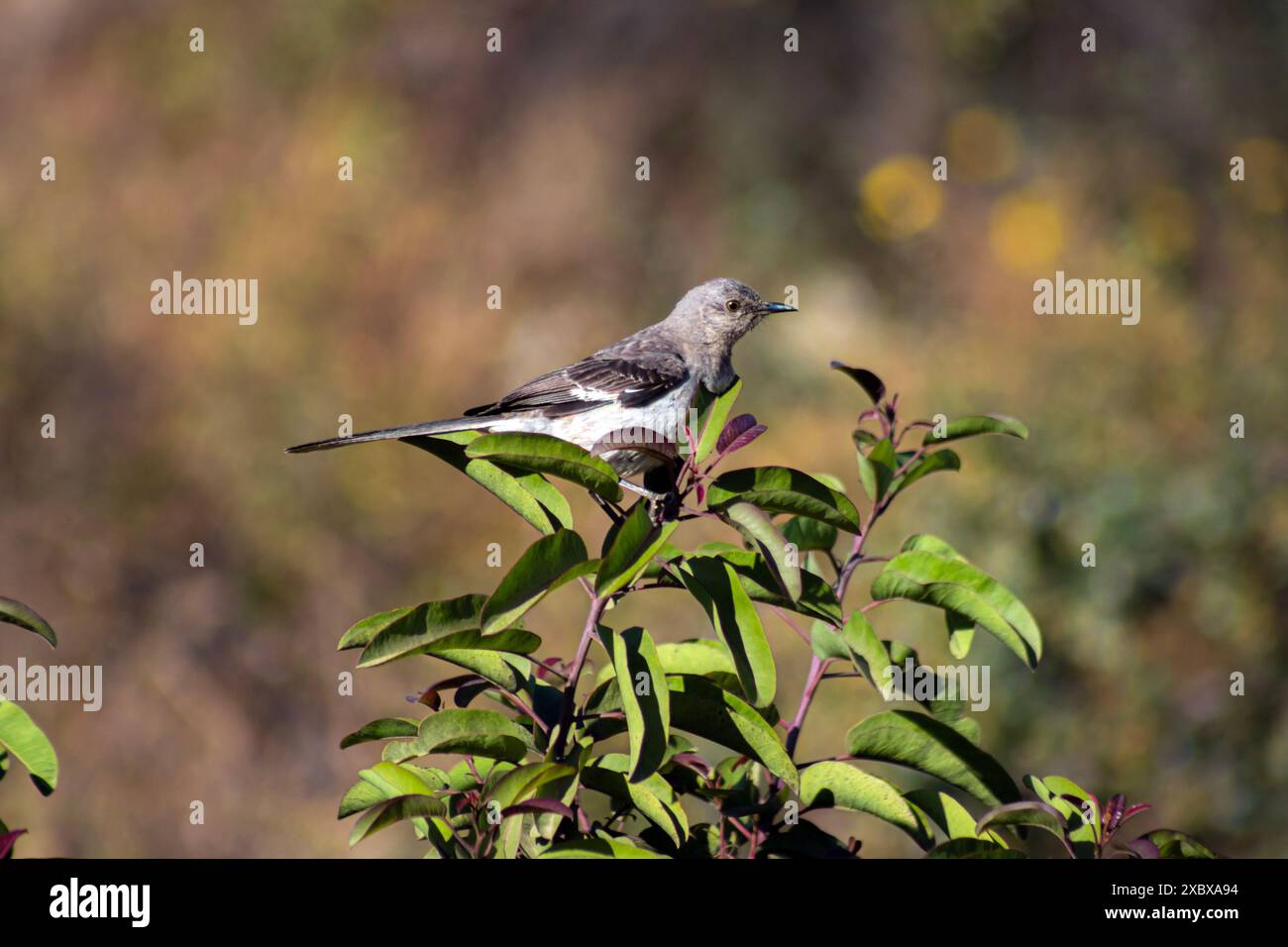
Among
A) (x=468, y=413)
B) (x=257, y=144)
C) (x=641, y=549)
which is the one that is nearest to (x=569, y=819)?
(x=641, y=549)

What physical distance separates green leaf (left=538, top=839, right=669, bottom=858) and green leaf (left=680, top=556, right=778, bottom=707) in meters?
0.45

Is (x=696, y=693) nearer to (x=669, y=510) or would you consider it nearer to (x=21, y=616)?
(x=669, y=510)

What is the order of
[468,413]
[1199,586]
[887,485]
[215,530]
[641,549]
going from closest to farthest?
1. [641,549]
2. [887,485]
3. [468,413]
4. [1199,586]
5. [215,530]

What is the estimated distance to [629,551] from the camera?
7.39ft

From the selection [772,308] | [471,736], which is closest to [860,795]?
[471,736]

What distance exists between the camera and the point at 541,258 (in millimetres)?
11633

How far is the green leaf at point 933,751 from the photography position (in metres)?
2.58

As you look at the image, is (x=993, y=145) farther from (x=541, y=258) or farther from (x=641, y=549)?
(x=641, y=549)

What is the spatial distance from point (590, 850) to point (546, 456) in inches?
31.1

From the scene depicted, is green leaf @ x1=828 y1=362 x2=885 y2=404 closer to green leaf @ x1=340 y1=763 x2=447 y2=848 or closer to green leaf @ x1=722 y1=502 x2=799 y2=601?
green leaf @ x1=722 y1=502 x2=799 y2=601

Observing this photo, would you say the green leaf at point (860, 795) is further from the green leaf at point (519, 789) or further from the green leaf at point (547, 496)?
the green leaf at point (547, 496)

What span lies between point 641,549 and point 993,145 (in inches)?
440

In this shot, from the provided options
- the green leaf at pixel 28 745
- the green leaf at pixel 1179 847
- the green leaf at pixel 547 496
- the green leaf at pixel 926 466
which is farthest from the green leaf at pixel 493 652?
the green leaf at pixel 1179 847

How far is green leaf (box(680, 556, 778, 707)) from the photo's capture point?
2.40 m
